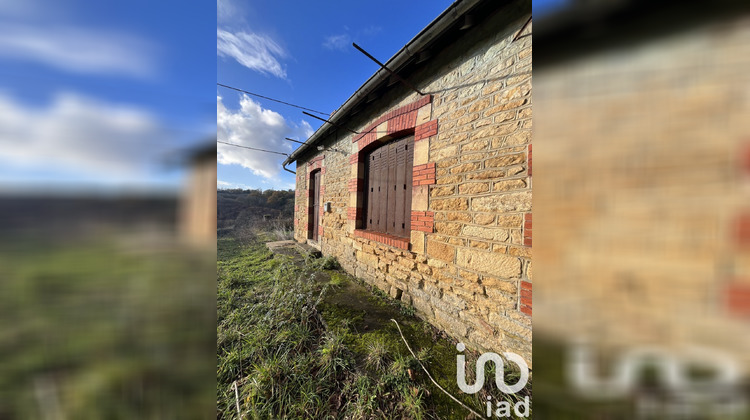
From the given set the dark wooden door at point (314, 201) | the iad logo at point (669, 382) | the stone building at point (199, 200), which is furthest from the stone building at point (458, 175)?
the dark wooden door at point (314, 201)

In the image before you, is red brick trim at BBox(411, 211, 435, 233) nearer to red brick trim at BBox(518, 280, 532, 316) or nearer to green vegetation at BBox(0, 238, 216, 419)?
red brick trim at BBox(518, 280, 532, 316)

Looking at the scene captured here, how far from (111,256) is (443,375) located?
222cm

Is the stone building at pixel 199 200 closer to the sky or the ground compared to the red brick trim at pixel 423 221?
closer to the sky

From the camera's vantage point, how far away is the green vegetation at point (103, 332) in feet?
2.13

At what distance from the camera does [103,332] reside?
1063mm

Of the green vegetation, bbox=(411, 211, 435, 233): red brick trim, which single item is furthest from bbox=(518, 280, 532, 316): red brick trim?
the green vegetation

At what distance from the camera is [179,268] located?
65 cm

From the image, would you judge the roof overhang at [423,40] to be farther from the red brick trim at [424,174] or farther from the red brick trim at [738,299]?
the red brick trim at [738,299]

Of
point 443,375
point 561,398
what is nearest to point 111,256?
point 561,398

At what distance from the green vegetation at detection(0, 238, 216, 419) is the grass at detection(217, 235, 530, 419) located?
2.80ft

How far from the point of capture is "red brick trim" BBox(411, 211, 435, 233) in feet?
8.66

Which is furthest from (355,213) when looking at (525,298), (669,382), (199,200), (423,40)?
(669,382)

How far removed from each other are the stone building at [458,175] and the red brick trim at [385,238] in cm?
3

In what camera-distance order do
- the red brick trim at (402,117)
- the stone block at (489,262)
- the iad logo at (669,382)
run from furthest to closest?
the red brick trim at (402,117) → the stone block at (489,262) → the iad logo at (669,382)
